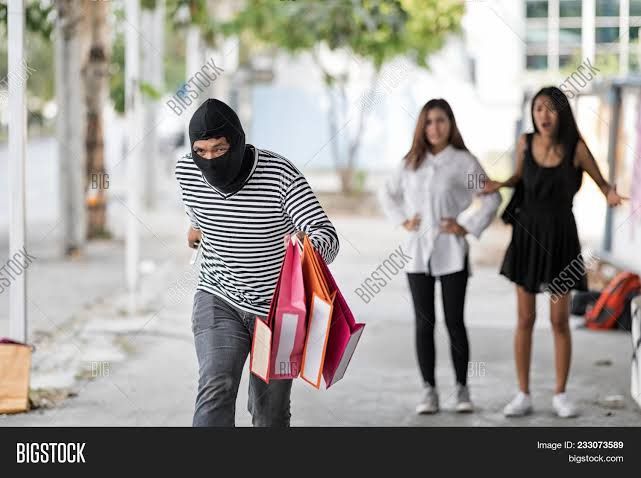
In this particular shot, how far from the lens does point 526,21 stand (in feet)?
76.2

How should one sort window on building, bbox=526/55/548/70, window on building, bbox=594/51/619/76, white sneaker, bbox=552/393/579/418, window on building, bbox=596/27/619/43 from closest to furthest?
white sneaker, bbox=552/393/579/418
window on building, bbox=594/51/619/76
window on building, bbox=596/27/619/43
window on building, bbox=526/55/548/70

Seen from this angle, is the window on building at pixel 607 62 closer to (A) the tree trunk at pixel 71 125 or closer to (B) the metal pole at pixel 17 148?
(A) the tree trunk at pixel 71 125

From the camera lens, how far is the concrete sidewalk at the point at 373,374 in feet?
21.1

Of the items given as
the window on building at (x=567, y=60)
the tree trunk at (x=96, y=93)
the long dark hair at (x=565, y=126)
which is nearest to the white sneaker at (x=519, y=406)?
the long dark hair at (x=565, y=126)

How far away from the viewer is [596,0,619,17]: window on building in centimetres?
2173

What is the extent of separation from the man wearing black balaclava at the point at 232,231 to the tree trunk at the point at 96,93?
9.14 meters

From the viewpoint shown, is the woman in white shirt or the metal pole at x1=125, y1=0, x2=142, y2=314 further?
the metal pole at x1=125, y1=0, x2=142, y2=314

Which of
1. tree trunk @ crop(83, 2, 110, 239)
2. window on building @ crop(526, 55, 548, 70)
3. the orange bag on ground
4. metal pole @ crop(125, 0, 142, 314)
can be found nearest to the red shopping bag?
the orange bag on ground

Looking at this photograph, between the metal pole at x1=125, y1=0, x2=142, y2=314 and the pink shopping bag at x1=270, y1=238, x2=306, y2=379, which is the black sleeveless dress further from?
Answer: the metal pole at x1=125, y1=0, x2=142, y2=314

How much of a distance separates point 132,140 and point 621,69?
44.6 ft

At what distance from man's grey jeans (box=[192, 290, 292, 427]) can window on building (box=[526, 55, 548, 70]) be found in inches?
768

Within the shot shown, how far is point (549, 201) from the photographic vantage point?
612 cm
